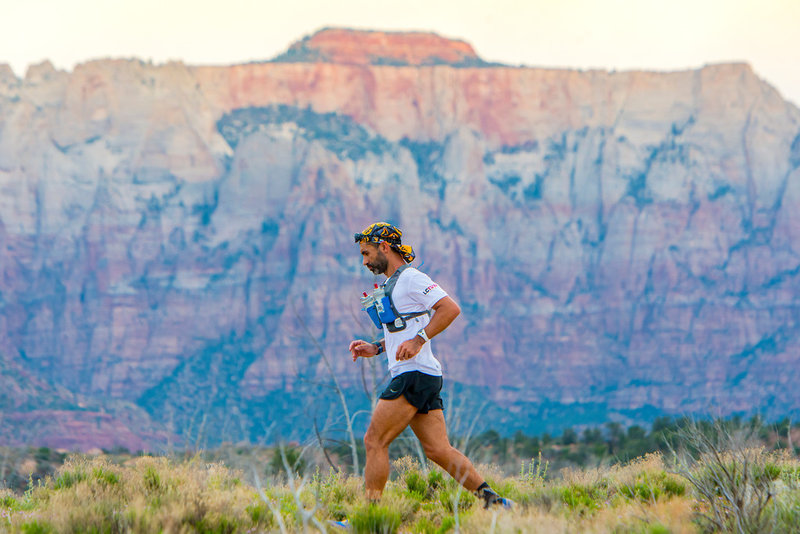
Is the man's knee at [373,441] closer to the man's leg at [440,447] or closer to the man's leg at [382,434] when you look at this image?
the man's leg at [382,434]

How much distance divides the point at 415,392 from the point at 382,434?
377 millimetres

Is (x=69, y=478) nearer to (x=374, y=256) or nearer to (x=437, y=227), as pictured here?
(x=374, y=256)

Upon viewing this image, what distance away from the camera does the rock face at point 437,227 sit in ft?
391

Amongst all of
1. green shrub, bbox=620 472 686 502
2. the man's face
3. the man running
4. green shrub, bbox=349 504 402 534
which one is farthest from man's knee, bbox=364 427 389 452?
green shrub, bbox=620 472 686 502

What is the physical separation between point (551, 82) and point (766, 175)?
31253 mm

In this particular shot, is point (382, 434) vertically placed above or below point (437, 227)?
above

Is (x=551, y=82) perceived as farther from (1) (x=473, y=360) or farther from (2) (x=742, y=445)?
(2) (x=742, y=445)

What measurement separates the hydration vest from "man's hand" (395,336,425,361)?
0.87 feet

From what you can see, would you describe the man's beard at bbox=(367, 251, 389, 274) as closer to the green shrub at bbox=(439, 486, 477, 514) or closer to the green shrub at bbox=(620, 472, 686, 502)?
the green shrub at bbox=(439, 486, 477, 514)

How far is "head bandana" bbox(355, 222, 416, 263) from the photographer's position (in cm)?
741

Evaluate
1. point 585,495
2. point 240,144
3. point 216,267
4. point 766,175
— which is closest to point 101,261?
point 216,267

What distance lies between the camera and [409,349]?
6.80 metres

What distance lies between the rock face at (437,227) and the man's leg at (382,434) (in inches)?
4167

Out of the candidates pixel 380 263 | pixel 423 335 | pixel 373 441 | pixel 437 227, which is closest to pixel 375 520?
pixel 373 441
